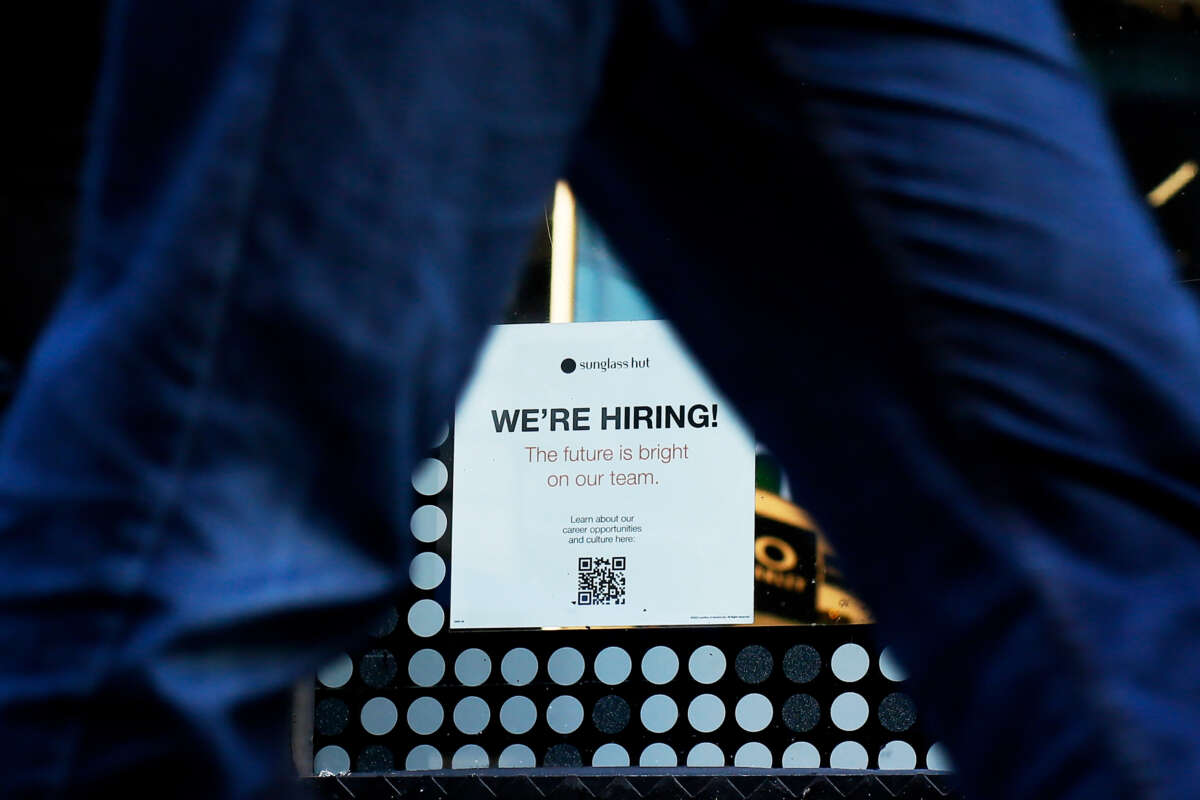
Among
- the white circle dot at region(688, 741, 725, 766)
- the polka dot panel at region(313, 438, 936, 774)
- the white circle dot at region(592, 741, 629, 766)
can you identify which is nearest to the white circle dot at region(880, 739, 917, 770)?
the polka dot panel at region(313, 438, 936, 774)

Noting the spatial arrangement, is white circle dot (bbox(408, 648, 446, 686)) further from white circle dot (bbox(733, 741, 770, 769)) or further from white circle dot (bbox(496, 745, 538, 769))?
white circle dot (bbox(733, 741, 770, 769))

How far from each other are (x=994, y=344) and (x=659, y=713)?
1512mm

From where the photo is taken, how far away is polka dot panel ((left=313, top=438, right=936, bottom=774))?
192 centimetres

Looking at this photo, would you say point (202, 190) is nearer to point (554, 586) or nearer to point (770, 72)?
point (770, 72)

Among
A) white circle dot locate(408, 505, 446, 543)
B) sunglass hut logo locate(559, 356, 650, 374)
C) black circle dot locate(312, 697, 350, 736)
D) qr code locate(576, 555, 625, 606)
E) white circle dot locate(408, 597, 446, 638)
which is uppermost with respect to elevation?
sunglass hut logo locate(559, 356, 650, 374)

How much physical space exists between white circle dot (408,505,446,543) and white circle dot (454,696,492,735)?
24cm

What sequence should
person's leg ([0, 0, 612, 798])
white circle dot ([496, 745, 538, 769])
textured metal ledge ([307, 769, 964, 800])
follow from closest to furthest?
1. person's leg ([0, 0, 612, 798])
2. textured metal ledge ([307, 769, 964, 800])
3. white circle dot ([496, 745, 538, 769])

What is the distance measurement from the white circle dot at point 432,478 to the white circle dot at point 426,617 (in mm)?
155

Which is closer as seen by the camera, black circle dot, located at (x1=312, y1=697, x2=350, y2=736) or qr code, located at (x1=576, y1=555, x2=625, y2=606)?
qr code, located at (x1=576, y1=555, x2=625, y2=606)

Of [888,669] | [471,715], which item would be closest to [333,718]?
[471,715]

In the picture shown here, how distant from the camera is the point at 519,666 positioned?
196cm

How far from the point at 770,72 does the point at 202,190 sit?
209mm

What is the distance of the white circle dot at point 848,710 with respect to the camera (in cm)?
194

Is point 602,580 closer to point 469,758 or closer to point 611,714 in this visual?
point 611,714
